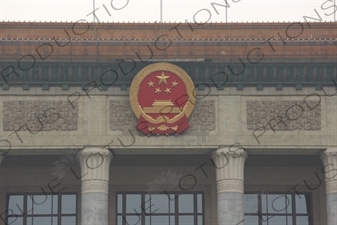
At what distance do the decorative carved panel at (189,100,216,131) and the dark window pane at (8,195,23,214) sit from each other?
8.69 meters

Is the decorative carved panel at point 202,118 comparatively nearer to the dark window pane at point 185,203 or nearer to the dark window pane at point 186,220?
the dark window pane at point 185,203

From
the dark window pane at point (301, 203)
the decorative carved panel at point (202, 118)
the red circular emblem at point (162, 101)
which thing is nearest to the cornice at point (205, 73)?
the red circular emblem at point (162, 101)

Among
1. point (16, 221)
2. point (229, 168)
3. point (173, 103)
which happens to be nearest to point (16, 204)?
point (16, 221)

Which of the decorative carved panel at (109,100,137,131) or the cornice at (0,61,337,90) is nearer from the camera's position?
the decorative carved panel at (109,100,137,131)

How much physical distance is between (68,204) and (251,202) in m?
7.75

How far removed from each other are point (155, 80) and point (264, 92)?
4.26 metres

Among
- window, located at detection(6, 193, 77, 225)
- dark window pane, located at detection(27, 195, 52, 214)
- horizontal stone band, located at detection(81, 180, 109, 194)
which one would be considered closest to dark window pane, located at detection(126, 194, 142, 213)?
window, located at detection(6, 193, 77, 225)

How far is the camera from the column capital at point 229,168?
41406 mm

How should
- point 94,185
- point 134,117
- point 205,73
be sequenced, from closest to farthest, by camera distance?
point 94,185 < point 134,117 < point 205,73

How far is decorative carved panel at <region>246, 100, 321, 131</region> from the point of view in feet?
137

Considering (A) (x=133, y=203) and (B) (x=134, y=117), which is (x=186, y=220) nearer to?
(A) (x=133, y=203)

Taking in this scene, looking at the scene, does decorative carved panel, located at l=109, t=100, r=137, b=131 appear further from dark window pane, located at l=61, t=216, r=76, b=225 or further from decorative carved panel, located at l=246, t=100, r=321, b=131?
dark window pane, located at l=61, t=216, r=76, b=225

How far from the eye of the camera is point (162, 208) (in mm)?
45781

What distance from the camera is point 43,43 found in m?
41.9
